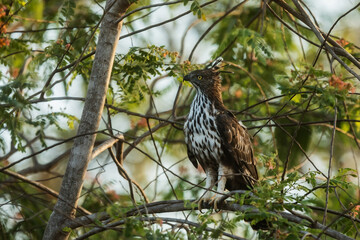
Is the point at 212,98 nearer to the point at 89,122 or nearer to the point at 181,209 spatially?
the point at 89,122

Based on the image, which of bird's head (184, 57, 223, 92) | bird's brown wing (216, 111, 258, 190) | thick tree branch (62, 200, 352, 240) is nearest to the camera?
thick tree branch (62, 200, 352, 240)

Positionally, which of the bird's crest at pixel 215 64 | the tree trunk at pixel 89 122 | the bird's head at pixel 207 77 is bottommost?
the tree trunk at pixel 89 122

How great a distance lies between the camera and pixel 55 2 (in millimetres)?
6211

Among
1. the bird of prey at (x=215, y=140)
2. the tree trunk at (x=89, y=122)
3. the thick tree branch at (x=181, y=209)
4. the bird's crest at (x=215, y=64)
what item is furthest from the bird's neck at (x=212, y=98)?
the tree trunk at (x=89, y=122)

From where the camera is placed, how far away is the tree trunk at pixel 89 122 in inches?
173

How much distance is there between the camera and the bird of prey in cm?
521

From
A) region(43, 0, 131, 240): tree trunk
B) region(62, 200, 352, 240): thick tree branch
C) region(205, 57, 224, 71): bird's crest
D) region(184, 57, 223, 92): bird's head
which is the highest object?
region(205, 57, 224, 71): bird's crest

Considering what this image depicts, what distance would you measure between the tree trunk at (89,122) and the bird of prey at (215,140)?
956 mm

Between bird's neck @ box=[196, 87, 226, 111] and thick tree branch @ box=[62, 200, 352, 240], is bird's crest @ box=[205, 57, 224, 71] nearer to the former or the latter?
bird's neck @ box=[196, 87, 226, 111]

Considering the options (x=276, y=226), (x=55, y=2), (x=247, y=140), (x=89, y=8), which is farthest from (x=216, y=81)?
(x=276, y=226)

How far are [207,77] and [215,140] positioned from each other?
2.36ft

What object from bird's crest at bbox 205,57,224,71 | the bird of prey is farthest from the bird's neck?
bird's crest at bbox 205,57,224,71

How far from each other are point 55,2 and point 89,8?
413 millimetres

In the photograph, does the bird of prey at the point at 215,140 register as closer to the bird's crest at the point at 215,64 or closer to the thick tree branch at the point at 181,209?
the bird's crest at the point at 215,64
